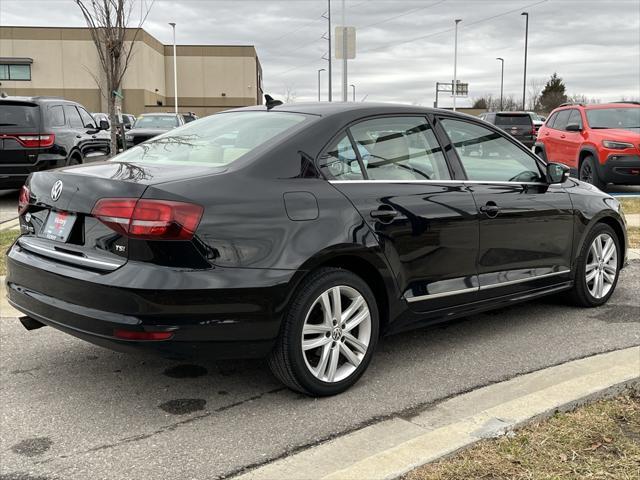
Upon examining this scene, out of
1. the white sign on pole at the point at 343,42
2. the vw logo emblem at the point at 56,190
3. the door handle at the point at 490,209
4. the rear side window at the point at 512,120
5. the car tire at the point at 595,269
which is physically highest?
the white sign on pole at the point at 343,42

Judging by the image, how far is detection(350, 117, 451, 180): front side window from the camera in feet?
13.3

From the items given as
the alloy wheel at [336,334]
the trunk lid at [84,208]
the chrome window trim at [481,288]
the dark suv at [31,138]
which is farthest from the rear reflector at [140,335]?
the dark suv at [31,138]

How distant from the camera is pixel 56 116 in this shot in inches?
455

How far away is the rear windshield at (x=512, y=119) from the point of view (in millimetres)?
24781

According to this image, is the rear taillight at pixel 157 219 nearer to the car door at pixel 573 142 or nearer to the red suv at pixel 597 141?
the red suv at pixel 597 141

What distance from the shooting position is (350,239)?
366cm

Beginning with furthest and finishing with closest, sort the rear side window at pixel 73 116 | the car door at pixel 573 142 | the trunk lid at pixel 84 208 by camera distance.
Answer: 1. the car door at pixel 573 142
2. the rear side window at pixel 73 116
3. the trunk lid at pixel 84 208

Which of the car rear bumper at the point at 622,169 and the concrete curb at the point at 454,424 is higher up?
the car rear bumper at the point at 622,169

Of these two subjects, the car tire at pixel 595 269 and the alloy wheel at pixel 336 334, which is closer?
the alloy wheel at pixel 336 334

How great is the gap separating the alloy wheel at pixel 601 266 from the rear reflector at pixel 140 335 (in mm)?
3581

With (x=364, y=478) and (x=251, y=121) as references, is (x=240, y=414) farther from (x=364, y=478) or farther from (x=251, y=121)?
(x=251, y=121)

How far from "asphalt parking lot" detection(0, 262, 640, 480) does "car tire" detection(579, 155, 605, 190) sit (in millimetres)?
8426

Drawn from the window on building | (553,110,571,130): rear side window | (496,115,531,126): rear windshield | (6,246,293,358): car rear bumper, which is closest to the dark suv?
(6,246,293,358): car rear bumper

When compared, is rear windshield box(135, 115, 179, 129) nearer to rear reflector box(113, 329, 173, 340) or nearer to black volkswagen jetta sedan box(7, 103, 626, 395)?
black volkswagen jetta sedan box(7, 103, 626, 395)
